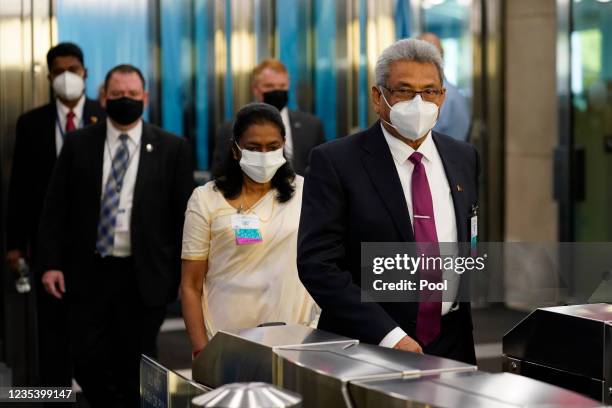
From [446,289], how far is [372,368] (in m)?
1.03

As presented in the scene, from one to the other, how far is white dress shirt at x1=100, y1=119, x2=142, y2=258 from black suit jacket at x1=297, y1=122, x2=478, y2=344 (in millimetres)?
2089

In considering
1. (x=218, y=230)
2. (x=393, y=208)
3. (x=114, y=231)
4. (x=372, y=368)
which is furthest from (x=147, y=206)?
(x=372, y=368)

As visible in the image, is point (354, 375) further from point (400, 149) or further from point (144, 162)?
point (144, 162)

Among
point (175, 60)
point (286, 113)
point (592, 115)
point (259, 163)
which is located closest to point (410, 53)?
point (259, 163)

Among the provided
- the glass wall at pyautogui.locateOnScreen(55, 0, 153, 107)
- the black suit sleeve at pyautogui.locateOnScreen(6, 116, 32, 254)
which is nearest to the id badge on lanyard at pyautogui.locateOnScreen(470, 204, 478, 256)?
the black suit sleeve at pyautogui.locateOnScreen(6, 116, 32, 254)

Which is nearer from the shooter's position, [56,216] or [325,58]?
[56,216]

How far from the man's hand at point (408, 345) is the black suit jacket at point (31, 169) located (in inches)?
134

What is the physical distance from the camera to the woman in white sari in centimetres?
391

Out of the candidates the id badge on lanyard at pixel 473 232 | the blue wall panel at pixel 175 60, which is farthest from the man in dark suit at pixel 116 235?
the blue wall panel at pixel 175 60

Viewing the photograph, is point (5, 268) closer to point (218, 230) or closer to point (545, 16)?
point (218, 230)

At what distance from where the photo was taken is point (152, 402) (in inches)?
96.5

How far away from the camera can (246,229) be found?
3928mm

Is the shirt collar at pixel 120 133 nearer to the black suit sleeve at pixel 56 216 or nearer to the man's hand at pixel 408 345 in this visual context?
the black suit sleeve at pixel 56 216

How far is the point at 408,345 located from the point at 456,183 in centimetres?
59
